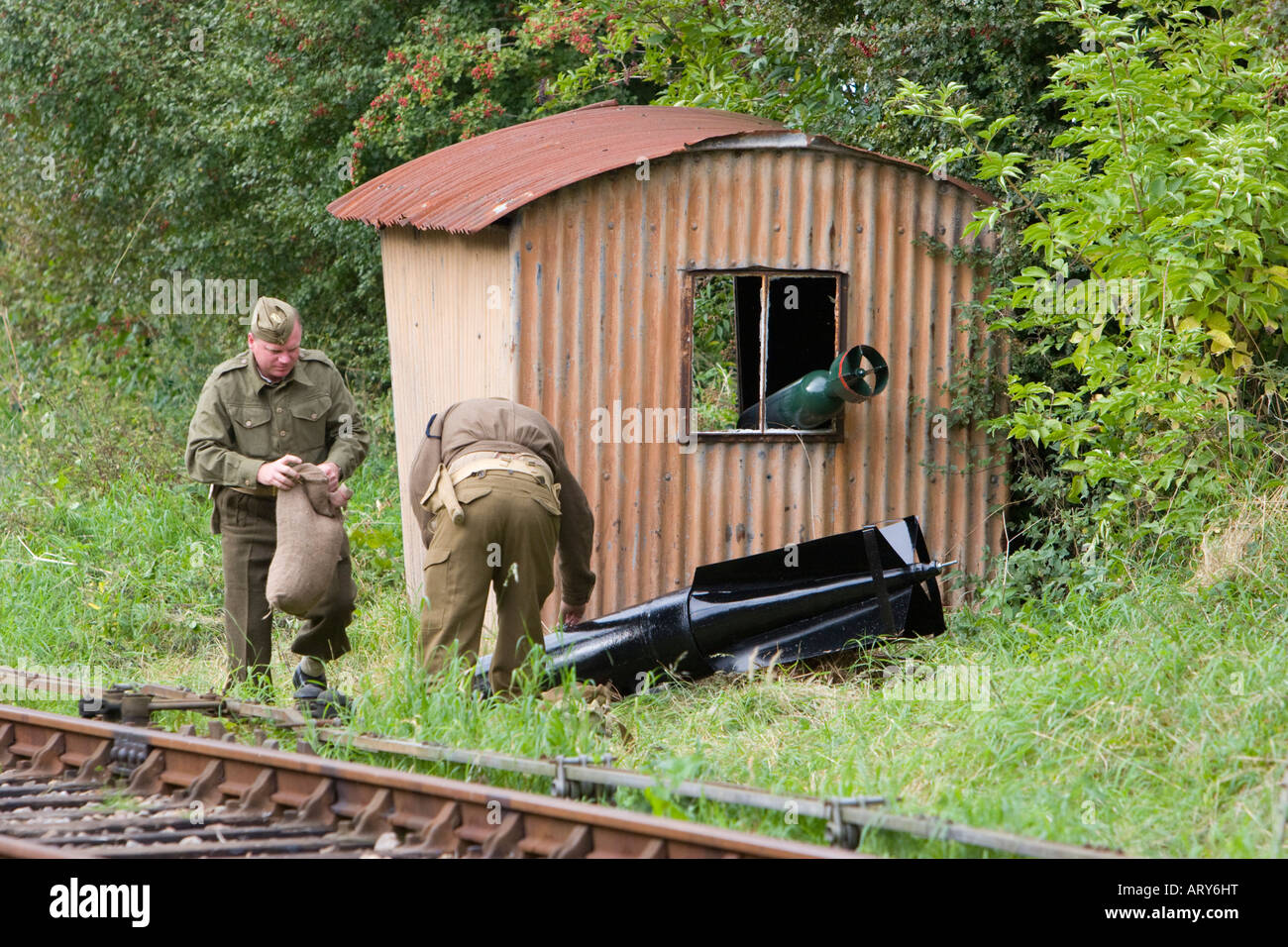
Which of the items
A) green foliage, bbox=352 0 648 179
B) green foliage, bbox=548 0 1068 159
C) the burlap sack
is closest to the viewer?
the burlap sack

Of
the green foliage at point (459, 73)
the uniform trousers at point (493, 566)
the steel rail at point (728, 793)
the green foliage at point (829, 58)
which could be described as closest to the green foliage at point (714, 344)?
the green foliage at point (829, 58)

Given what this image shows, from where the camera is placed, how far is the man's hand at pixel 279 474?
6.45m

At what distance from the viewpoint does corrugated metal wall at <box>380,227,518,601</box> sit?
25.2 ft

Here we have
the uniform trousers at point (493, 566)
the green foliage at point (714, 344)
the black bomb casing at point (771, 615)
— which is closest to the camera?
the uniform trousers at point (493, 566)

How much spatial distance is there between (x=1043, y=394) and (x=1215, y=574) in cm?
209

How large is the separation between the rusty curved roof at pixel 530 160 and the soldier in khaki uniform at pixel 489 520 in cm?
154

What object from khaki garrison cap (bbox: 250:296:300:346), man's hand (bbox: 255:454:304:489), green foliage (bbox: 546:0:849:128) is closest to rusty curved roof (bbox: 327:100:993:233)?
khaki garrison cap (bbox: 250:296:300:346)

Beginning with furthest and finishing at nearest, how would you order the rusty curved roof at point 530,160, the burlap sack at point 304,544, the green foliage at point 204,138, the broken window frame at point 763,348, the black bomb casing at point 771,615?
the green foliage at point 204,138
the broken window frame at point 763,348
the rusty curved roof at point 530,160
the black bomb casing at point 771,615
the burlap sack at point 304,544

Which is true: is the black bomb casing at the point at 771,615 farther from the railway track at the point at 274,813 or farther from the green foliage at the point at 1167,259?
the railway track at the point at 274,813

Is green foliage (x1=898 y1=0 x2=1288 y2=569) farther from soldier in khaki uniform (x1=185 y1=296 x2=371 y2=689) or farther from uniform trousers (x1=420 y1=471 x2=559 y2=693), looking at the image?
soldier in khaki uniform (x1=185 y1=296 x2=371 y2=689)

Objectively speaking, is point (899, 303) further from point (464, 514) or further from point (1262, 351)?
point (464, 514)

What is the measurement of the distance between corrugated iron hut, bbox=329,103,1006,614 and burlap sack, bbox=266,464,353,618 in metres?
1.43
